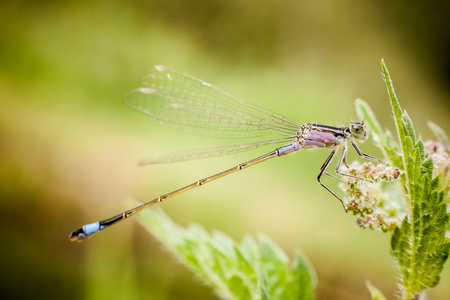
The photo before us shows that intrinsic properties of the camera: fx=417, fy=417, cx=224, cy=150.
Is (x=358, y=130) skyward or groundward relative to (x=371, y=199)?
skyward

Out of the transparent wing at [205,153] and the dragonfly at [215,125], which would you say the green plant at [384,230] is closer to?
the dragonfly at [215,125]

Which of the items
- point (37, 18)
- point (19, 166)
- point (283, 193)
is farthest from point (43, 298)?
point (37, 18)

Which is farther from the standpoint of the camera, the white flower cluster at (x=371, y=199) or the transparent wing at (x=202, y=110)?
the transparent wing at (x=202, y=110)

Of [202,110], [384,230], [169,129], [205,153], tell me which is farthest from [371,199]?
[169,129]

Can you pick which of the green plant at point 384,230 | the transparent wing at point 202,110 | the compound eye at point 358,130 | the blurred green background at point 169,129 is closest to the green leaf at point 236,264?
the green plant at point 384,230

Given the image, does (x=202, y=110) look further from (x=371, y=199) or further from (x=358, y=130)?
(x=371, y=199)

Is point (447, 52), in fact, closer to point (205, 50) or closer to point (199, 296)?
point (205, 50)
